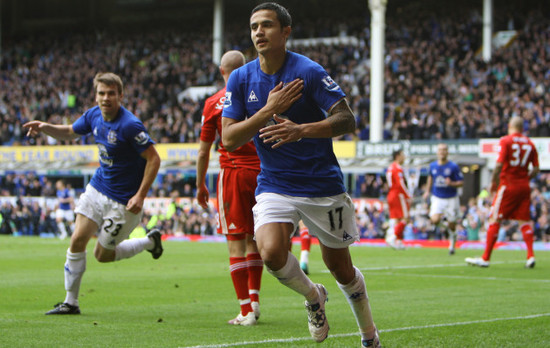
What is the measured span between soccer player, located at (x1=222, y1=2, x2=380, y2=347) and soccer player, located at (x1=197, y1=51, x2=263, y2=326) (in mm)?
1904

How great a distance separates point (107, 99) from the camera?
7.73 m

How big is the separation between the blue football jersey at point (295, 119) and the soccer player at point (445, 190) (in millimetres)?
13371

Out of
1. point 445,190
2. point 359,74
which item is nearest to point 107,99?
point 445,190

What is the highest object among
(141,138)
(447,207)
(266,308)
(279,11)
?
(279,11)

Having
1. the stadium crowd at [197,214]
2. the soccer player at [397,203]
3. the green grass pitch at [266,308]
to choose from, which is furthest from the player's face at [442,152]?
the stadium crowd at [197,214]

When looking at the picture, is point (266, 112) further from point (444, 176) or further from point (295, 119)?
point (444, 176)

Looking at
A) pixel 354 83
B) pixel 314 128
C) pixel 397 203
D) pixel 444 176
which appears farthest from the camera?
pixel 354 83

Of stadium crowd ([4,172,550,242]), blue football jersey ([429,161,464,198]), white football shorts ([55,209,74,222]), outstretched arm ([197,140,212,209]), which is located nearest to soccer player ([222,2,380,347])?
outstretched arm ([197,140,212,209])

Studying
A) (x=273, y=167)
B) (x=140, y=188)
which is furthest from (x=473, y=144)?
(x=273, y=167)

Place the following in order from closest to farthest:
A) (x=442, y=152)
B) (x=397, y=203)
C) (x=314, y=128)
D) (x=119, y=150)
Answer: (x=314, y=128) < (x=119, y=150) < (x=442, y=152) < (x=397, y=203)

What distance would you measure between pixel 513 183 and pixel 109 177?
7795 millimetres

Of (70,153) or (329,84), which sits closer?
(329,84)

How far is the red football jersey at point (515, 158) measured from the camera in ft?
44.0

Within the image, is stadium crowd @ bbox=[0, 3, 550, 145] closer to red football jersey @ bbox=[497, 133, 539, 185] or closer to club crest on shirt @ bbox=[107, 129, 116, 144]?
red football jersey @ bbox=[497, 133, 539, 185]
